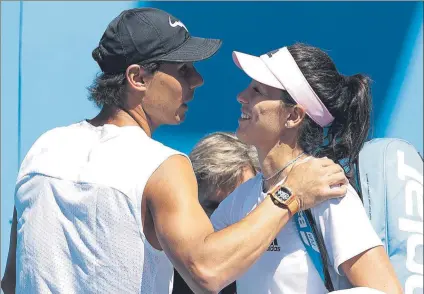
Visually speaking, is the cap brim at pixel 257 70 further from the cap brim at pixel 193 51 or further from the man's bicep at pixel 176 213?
the man's bicep at pixel 176 213

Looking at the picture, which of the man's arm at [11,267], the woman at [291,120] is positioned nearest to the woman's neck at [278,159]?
the woman at [291,120]

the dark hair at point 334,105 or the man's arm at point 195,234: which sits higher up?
the dark hair at point 334,105

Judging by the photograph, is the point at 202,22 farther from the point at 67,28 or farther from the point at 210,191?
the point at 210,191

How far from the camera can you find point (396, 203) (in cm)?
244

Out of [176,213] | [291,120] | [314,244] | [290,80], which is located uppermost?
[290,80]

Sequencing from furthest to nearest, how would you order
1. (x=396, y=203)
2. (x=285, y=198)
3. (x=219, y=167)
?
1. (x=219, y=167)
2. (x=396, y=203)
3. (x=285, y=198)

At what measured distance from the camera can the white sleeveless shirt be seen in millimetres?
1997

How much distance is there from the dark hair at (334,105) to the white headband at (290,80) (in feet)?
0.07

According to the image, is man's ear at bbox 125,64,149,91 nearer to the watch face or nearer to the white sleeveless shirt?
the white sleeveless shirt

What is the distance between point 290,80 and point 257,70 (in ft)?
0.32

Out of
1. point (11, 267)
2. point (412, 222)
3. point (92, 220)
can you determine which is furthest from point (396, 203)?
point (11, 267)

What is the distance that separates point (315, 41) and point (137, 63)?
6.09 feet

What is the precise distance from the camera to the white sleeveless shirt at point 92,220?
2.00 meters

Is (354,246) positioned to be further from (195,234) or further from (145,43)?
(145,43)
